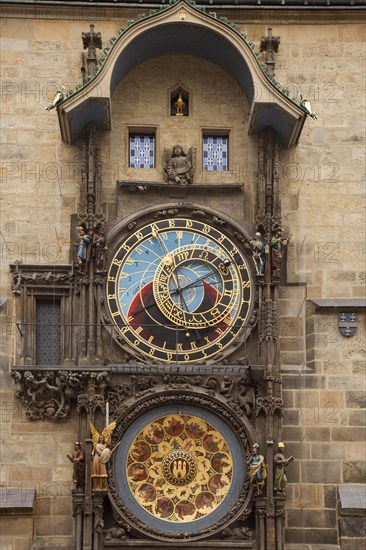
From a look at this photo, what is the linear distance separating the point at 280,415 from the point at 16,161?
4.11 m

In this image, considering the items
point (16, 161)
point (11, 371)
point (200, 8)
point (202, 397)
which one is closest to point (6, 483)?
point (11, 371)

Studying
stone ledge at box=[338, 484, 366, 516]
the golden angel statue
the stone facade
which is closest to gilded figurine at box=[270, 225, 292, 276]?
the stone facade

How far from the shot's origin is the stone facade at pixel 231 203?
16.6 metres

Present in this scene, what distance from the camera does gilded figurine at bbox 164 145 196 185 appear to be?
17469 millimetres

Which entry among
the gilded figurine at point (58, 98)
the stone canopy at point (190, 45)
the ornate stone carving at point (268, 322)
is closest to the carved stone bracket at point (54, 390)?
the ornate stone carving at point (268, 322)

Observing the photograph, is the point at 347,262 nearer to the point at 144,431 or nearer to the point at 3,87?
the point at 144,431

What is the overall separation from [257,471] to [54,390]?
2313mm

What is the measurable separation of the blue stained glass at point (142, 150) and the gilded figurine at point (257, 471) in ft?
11.7

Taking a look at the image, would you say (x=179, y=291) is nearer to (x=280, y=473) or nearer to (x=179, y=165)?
(x=179, y=165)

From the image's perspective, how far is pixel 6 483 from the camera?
1645 cm

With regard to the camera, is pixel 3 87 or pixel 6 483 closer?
pixel 6 483

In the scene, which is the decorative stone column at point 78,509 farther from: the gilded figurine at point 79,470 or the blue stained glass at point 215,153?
the blue stained glass at point 215,153

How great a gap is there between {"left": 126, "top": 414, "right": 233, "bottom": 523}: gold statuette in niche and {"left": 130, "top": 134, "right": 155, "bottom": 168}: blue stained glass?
2965mm

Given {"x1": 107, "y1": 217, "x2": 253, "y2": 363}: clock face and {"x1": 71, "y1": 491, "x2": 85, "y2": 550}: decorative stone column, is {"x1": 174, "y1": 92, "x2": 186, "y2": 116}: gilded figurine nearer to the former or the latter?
{"x1": 107, "y1": 217, "x2": 253, "y2": 363}: clock face
